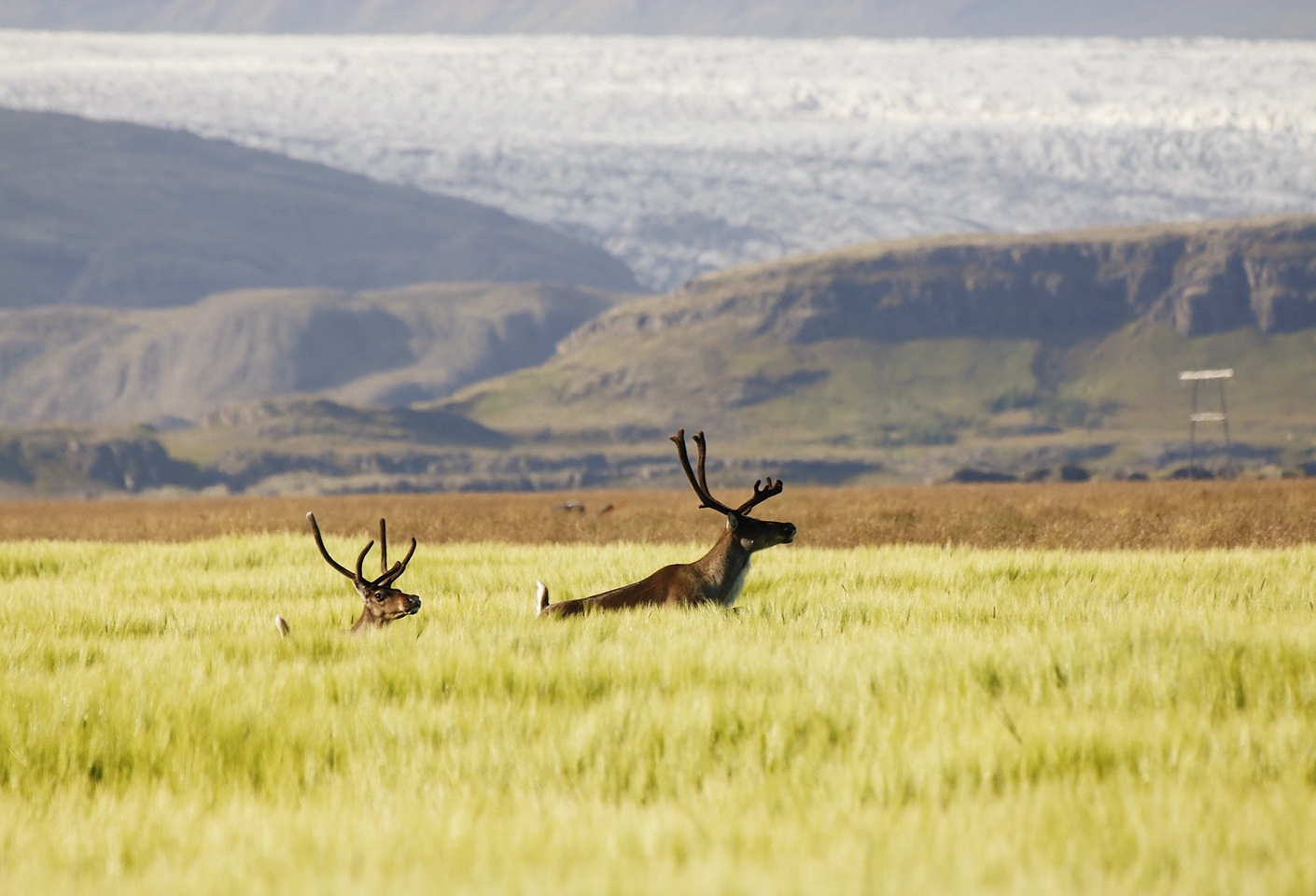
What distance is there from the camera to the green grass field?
20.2 ft

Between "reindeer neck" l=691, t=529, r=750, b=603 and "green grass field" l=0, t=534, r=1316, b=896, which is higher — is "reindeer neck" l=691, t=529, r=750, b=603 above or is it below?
above

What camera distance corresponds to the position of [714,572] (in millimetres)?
14352

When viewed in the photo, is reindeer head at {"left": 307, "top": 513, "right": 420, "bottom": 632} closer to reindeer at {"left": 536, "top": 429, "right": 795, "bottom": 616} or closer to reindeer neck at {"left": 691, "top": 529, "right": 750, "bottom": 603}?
reindeer at {"left": 536, "top": 429, "right": 795, "bottom": 616}

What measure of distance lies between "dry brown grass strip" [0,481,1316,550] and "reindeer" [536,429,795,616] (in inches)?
507

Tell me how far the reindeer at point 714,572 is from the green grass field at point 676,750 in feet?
1.58

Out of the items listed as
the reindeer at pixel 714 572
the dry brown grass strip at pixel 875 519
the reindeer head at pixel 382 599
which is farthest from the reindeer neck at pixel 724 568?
the dry brown grass strip at pixel 875 519

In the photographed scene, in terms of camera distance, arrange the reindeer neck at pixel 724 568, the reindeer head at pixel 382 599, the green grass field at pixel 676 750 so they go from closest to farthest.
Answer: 1. the green grass field at pixel 676 750
2. the reindeer head at pixel 382 599
3. the reindeer neck at pixel 724 568

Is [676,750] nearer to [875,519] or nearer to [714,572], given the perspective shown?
[714,572]

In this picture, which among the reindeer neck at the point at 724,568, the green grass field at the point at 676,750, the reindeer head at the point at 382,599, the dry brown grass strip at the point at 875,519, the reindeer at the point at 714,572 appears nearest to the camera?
the green grass field at the point at 676,750

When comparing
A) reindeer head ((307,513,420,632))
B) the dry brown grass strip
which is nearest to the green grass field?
reindeer head ((307,513,420,632))

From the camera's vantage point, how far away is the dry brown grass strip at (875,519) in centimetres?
2989

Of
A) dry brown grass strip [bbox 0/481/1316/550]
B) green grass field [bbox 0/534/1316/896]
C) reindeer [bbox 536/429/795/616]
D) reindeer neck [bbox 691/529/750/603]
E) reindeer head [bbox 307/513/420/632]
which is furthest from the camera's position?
dry brown grass strip [bbox 0/481/1316/550]

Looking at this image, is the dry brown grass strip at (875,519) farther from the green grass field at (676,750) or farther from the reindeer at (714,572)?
the green grass field at (676,750)

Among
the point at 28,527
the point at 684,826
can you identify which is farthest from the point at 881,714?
the point at 28,527
